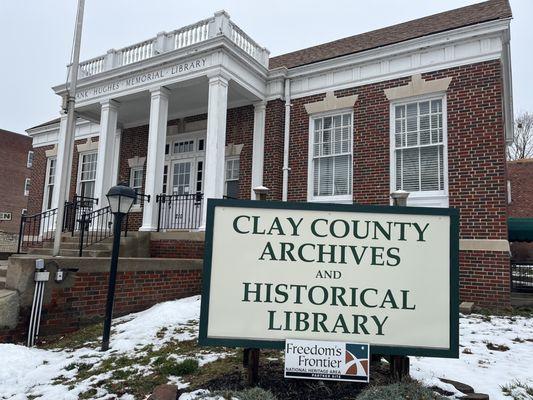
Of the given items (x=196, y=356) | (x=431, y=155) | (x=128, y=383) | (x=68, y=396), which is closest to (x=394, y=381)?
(x=196, y=356)

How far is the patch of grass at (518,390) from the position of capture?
3498 millimetres

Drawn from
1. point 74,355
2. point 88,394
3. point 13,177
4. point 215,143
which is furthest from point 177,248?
point 13,177

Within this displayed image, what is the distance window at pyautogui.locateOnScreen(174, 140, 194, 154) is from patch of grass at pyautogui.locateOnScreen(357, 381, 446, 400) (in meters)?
10.8

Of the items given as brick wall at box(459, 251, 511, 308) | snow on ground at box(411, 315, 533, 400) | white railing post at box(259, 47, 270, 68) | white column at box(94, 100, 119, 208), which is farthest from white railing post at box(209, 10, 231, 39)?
snow on ground at box(411, 315, 533, 400)

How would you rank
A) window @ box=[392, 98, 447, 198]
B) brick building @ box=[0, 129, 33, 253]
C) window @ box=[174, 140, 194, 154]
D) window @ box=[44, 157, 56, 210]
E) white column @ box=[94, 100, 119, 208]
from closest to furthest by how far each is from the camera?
window @ box=[392, 98, 447, 198], white column @ box=[94, 100, 119, 208], window @ box=[174, 140, 194, 154], window @ box=[44, 157, 56, 210], brick building @ box=[0, 129, 33, 253]

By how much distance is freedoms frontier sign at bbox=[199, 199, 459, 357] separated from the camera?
337cm

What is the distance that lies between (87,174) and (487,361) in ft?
47.3

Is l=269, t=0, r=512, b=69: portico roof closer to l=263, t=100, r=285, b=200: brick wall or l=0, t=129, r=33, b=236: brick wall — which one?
l=263, t=100, r=285, b=200: brick wall

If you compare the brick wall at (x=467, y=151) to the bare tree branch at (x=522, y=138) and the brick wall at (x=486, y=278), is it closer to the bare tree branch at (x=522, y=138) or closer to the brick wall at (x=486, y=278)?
the brick wall at (x=486, y=278)

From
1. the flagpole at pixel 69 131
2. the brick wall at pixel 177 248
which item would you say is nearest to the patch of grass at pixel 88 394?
the flagpole at pixel 69 131

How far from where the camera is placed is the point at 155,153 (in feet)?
34.2

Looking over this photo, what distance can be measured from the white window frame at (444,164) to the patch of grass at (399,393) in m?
6.25

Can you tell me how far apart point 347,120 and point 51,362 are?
834 cm

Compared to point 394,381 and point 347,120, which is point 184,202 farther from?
point 394,381
